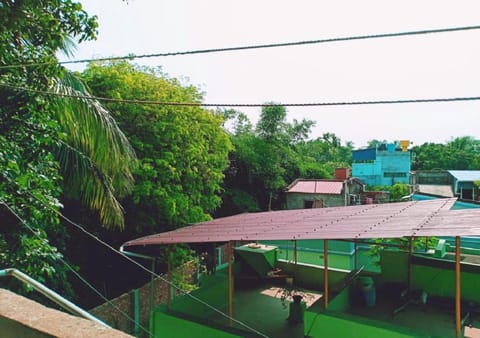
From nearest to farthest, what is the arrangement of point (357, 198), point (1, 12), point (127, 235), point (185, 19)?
point (1, 12), point (185, 19), point (127, 235), point (357, 198)

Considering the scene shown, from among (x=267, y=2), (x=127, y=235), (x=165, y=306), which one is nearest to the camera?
(x=267, y=2)

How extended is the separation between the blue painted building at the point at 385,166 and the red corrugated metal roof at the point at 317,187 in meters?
11.8

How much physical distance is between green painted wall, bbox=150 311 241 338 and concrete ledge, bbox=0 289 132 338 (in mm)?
4890

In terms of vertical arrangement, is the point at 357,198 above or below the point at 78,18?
below

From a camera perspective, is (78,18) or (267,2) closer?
(267,2)

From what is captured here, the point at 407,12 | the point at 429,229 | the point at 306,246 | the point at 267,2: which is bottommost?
the point at 306,246

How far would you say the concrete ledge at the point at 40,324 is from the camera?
3.90 ft

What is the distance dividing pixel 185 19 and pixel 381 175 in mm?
31528

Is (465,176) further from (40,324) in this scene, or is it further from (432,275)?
(40,324)

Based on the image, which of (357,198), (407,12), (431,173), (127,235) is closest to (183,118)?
(127,235)

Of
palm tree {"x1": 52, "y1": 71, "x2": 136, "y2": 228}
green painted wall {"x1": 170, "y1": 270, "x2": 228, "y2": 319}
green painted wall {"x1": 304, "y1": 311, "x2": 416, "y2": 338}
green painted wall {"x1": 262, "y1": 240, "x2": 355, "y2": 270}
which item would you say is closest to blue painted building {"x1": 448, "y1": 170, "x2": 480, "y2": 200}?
green painted wall {"x1": 262, "y1": 240, "x2": 355, "y2": 270}

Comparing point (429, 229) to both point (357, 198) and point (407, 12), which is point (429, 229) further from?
point (357, 198)

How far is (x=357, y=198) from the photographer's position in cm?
2380

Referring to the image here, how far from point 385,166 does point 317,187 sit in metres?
13.9
